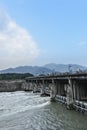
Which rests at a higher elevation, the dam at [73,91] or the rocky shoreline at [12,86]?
the rocky shoreline at [12,86]

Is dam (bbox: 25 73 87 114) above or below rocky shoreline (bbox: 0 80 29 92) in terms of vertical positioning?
below

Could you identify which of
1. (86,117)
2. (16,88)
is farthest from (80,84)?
(16,88)

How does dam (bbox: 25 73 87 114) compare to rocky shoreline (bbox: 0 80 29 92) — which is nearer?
dam (bbox: 25 73 87 114)

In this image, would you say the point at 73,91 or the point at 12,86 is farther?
the point at 12,86

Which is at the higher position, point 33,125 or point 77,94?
point 77,94

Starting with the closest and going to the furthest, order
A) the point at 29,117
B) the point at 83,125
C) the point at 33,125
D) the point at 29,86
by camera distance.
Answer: the point at 83,125, the point at 33,125, the point at 29,117, the point at 29,86

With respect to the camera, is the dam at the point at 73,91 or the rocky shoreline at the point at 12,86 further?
the rocky shoreline at the point at 12,86

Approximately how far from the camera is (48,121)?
109 feet

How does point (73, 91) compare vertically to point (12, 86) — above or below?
below

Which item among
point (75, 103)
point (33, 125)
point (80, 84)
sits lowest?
point (33, 125)

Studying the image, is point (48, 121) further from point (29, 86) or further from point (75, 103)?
point (29, 86)

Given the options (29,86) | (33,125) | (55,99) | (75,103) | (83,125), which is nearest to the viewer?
(83,125)

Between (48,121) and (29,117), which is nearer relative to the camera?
(48,121)

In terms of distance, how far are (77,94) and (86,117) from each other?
13503 millimetres
